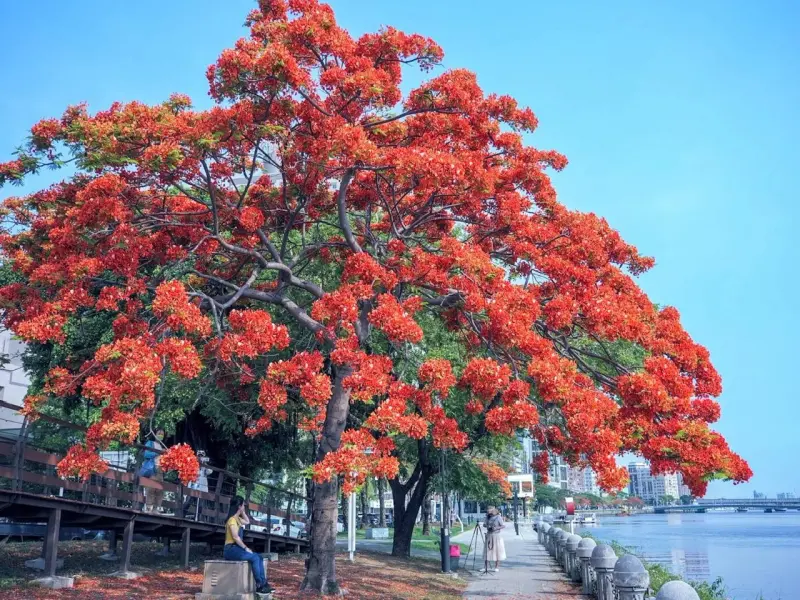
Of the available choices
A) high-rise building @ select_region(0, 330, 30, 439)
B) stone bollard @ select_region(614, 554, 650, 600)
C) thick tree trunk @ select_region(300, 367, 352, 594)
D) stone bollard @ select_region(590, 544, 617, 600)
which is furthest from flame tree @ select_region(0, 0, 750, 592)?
high-rise building @ select_region(0, 330, 30, 439)

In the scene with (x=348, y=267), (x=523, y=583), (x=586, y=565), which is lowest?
(x=523, y=583)

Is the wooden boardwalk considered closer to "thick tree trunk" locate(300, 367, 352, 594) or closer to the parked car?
the parked car

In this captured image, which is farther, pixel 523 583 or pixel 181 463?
pixel 523 583

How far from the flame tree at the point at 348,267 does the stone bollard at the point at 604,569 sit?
168 cm

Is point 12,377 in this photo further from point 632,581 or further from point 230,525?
point 632,581

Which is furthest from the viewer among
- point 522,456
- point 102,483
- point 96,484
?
point 522,456

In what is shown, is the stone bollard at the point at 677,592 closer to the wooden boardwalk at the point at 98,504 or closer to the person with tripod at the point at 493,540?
the wooden boardwalk at the point at 98,504

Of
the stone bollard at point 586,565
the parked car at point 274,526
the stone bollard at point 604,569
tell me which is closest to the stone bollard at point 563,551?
the stone bollard at point 586,565

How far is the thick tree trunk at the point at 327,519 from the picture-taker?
35.2ft

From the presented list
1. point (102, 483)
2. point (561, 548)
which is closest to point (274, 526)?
point (561, 548)

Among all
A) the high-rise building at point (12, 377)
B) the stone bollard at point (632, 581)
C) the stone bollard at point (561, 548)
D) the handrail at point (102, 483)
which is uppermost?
the high-rise building at point (12, 377)

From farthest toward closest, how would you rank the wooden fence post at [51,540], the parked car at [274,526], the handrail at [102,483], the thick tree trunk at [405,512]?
the thick tree trunk at [405,512]
the parked car at [274,526]
the wooden fence post at [51,540]
the handrail at [102,483]

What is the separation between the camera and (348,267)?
10.8 meters

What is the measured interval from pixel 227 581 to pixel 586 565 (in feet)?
24.7
